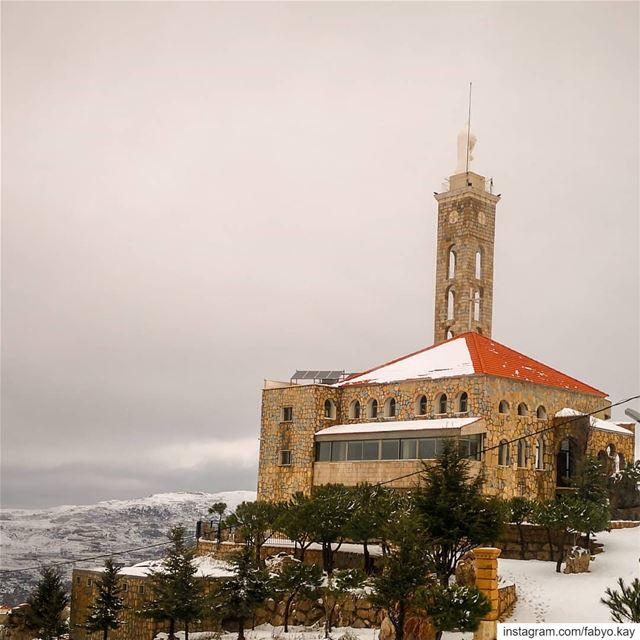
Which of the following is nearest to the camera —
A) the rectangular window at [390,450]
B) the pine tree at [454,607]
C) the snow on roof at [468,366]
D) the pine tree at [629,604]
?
the pine tree at [629,604]

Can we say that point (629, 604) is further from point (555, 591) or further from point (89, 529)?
point (89, 529)

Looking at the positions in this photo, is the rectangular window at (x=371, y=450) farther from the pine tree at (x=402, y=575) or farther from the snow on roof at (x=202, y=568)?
the pine tree at (x=402, y=575)

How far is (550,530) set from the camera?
115 feet

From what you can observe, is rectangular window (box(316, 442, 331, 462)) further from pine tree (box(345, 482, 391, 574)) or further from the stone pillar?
the stone pillar

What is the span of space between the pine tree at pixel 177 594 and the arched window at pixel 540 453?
1811 centimetres

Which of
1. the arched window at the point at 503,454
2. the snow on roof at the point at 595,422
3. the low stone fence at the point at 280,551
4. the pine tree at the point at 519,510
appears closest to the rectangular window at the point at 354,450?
the low stone fence at the point at 280,551

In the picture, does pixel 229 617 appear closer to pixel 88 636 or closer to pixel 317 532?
pixel 317 532

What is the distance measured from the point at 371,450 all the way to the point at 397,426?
1.80 meters

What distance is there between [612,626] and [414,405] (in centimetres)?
2354

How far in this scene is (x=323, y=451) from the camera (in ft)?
152

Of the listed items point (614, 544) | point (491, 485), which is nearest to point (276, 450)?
point (491, 485)

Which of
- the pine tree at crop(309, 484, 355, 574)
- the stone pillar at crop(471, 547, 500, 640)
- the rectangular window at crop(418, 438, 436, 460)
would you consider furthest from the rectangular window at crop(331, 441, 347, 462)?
the stone pillar at crop(471, 547, 500, 640)

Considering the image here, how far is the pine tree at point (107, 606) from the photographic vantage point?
1455 inches

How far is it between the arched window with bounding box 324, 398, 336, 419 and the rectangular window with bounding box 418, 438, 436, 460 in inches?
308
